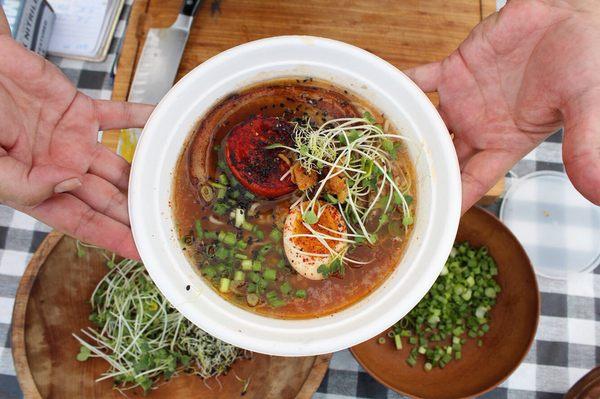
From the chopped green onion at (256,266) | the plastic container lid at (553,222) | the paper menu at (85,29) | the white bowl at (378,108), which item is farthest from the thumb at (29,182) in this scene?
the plastic container lid at (553,222)

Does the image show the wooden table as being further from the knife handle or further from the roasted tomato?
the roasted tomato

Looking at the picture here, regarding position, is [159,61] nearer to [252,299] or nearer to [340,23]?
[340,23]

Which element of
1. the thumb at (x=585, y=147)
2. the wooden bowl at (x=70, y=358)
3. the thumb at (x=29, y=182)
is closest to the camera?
the thumb at (x=585, y=147)

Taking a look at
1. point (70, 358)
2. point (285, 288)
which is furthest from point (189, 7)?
point (70, 358)

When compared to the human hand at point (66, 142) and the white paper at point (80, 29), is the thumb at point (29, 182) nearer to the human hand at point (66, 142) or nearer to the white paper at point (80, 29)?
the human hand at point (66, 142)

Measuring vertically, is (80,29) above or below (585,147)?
below

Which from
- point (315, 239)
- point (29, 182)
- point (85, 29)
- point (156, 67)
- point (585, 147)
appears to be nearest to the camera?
point (585, 147)

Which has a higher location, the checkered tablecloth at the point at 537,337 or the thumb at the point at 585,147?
the thumb at the point at 585,147
